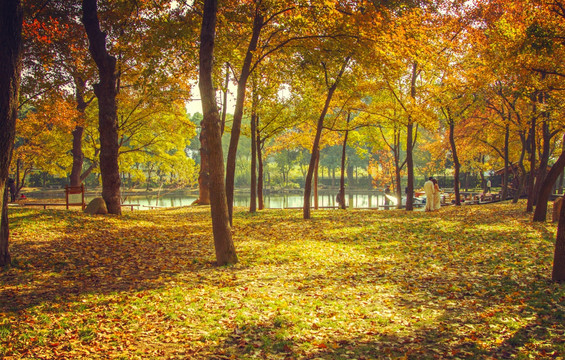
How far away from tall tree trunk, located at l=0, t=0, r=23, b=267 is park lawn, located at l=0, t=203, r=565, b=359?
227 cm

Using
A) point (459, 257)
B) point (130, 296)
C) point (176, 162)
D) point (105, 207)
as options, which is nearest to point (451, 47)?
point (459, 257)

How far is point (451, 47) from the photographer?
19.0m

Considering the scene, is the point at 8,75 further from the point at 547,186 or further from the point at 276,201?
the point at 276,201

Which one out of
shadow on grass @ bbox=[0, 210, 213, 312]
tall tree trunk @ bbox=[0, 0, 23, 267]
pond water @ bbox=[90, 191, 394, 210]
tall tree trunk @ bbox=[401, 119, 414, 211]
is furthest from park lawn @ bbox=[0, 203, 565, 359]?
pond water @ bbox=[90, 191, 394, 210]

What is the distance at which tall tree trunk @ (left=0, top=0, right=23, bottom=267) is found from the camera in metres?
6.48

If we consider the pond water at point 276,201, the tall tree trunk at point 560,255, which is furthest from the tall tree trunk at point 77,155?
the tall tree trunk at point 560,255

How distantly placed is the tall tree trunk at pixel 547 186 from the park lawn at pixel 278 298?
6.69ft

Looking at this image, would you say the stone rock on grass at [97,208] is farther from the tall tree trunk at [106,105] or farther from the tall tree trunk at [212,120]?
the tall tree trunk at [212,120]

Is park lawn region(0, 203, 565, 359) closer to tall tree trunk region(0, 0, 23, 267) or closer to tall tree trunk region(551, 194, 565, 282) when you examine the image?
tall tree trunk region(551, 194, 565, 282)

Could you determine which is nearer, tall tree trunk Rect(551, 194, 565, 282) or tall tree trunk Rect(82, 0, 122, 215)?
tall tree trunk Rect(551, 194, 565, 282)

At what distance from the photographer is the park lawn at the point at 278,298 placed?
461cm

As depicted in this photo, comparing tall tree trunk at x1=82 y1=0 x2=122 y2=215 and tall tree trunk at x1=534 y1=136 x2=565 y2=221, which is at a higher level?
tall tree trunk at x1=82 y1=0 x2=122 y2=215

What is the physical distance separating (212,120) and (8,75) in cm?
362

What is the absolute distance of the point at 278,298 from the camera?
644 cm
